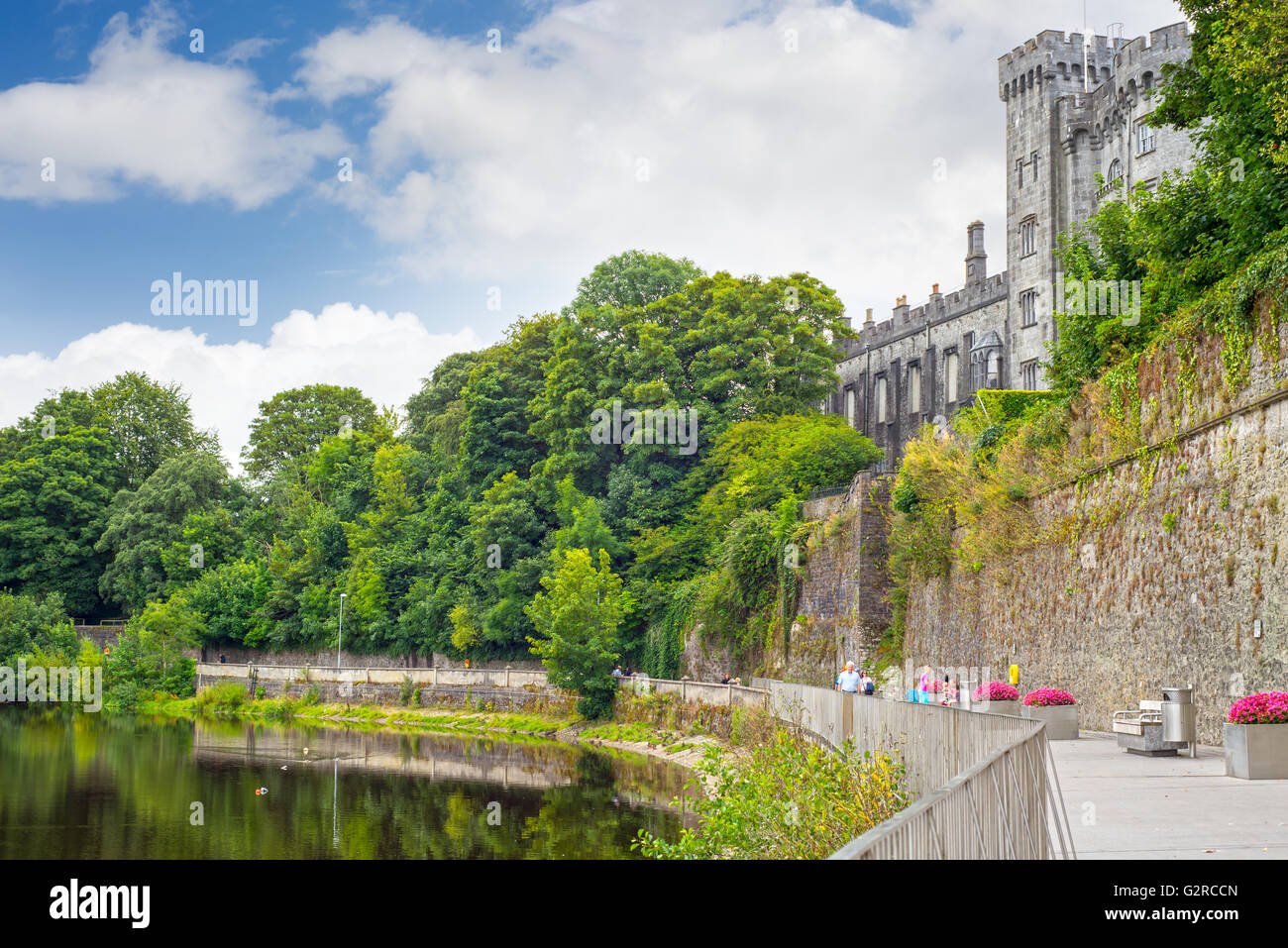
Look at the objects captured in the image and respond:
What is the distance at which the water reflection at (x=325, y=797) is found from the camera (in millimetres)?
27000

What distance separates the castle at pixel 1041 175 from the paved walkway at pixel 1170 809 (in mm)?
33682

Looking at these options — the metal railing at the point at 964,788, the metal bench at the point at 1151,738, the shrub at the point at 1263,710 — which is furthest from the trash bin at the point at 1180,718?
the metal railing at the point at 964,788

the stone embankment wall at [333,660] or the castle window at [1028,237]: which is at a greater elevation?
the castle window at [1028,237]

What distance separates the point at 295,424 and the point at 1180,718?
83.6 metres

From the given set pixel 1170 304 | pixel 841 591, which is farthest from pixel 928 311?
pixel 1170 304

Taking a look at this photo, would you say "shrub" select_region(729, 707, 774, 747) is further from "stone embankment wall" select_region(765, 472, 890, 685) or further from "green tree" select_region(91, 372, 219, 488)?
"green tree" select_region(91, 372, 219, 488)

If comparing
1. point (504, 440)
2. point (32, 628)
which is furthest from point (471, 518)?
point (32, 628)

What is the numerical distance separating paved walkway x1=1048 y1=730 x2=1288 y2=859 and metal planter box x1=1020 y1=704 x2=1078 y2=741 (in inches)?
119

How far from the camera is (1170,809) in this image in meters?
10.1

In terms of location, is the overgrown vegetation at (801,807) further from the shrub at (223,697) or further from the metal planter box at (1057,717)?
the shrub at (223,697)

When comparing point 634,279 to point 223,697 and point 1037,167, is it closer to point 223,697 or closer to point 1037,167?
point 1037,167

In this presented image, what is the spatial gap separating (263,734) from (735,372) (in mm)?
25442

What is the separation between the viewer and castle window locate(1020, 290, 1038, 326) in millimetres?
51638
